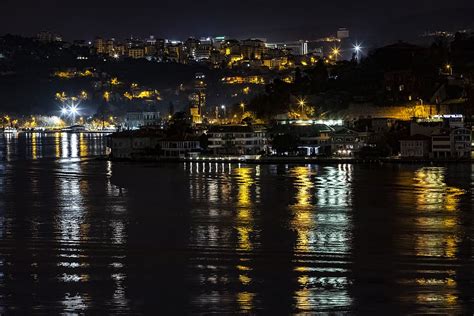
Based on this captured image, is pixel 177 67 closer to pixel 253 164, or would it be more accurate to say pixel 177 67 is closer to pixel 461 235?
pixel 253 164

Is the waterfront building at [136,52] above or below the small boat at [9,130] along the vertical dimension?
above

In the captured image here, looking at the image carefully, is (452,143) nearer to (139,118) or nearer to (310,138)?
(310,138)

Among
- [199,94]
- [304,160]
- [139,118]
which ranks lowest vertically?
[304,160]

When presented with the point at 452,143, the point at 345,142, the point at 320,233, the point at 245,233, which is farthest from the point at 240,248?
the point at 345,142

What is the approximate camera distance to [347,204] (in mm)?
9227

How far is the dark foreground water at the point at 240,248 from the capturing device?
186 inches

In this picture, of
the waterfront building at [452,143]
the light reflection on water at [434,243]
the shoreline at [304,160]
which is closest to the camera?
the light reflection on water at [434,243]

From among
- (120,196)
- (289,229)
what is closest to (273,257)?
(289,229)

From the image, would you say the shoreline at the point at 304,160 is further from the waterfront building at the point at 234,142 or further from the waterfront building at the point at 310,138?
the waterfront building at the point at 310,138

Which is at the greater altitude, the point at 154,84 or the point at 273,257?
the point at 154,84

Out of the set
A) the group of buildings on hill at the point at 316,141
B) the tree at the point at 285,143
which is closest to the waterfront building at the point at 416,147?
the group of buildings on hill at the point at 316,141

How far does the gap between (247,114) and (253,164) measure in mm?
8851

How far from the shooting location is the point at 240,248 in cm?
623

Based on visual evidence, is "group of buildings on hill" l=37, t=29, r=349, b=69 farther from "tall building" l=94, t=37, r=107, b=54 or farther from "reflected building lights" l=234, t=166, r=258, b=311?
"reflected building lights" l=234, t=166, r=258, b=311
